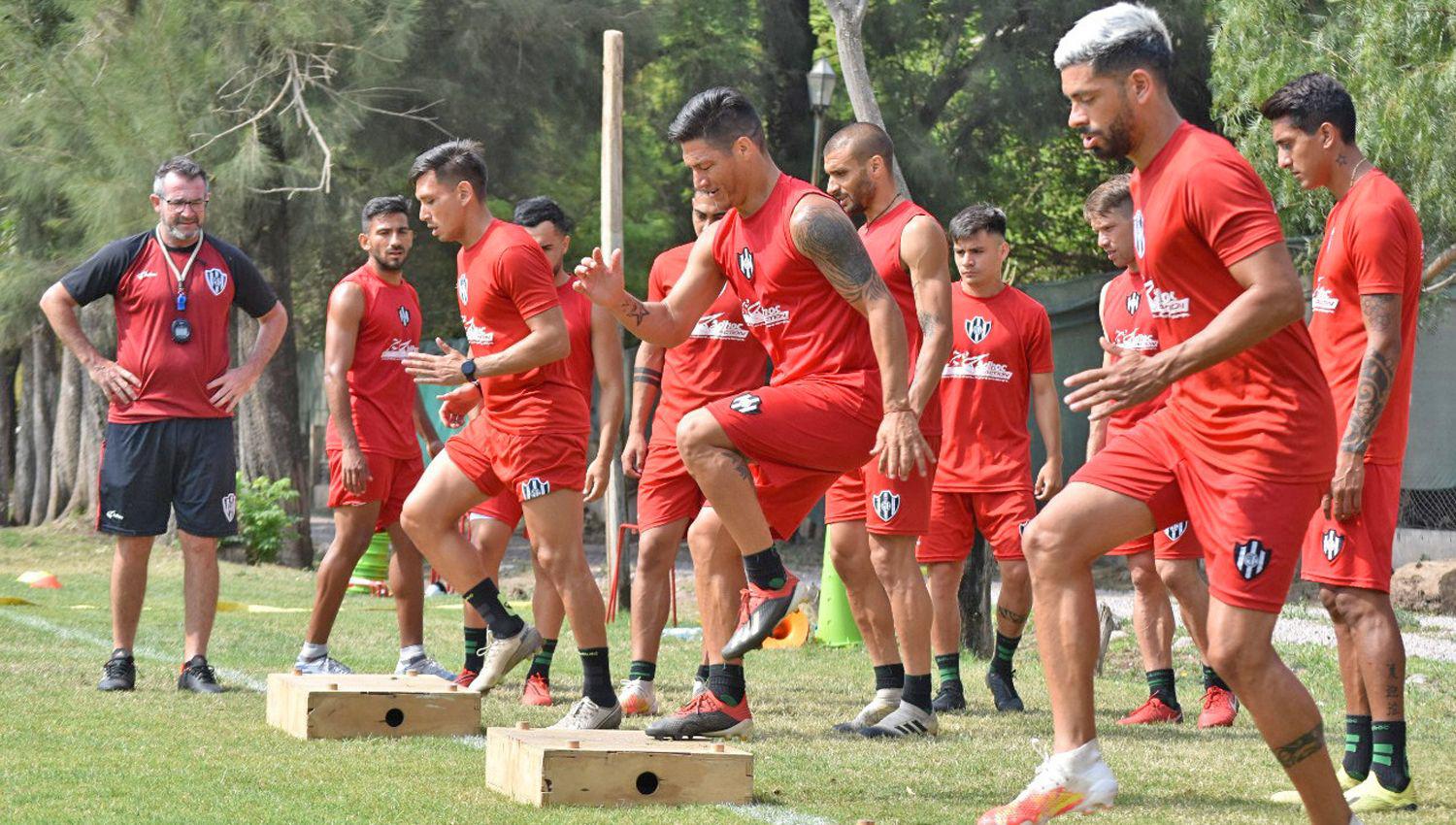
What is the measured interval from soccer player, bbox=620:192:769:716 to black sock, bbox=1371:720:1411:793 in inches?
106

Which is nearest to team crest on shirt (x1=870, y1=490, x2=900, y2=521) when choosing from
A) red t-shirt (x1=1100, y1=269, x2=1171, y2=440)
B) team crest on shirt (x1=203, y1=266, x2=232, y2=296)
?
red t-shirt (x1=1100, y1=269, x2=1171, y2=440)

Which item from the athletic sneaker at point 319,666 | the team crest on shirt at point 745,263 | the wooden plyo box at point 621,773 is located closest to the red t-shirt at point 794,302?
the team crest on shirt at point 745,263

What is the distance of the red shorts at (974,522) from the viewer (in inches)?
325

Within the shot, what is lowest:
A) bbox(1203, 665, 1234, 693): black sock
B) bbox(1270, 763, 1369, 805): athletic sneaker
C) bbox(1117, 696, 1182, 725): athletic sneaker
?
bbox(1270, 763, 1369, 805): athletic sneaker

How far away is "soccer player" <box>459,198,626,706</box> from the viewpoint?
841cm

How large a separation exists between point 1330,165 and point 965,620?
18.1 ft

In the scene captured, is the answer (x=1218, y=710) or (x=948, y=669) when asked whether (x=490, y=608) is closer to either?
(x=948, y=669)

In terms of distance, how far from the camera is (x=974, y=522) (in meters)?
8.55

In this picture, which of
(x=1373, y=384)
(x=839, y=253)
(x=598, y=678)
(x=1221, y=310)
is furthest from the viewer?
(x=598, y=678)

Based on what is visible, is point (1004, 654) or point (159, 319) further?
point (159, 319)

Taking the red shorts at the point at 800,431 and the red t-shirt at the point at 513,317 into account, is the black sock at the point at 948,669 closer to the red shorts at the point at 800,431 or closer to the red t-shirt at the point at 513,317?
the red t-shirt at the point at 513,317

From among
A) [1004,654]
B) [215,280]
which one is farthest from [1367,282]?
[215,280]

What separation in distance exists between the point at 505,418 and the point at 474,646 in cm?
186

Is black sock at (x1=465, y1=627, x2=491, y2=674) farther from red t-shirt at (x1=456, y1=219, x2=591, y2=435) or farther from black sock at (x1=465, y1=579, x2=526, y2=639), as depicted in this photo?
red t-shirt at (x1=456, y1=219, x2=591, y2=435)
